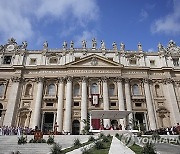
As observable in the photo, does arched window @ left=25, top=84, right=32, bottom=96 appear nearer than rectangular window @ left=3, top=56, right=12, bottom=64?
Yes

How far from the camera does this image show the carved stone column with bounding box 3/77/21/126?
3608 centimetres

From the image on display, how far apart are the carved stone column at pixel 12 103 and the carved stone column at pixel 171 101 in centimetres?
2899

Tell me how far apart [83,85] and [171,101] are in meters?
17.1

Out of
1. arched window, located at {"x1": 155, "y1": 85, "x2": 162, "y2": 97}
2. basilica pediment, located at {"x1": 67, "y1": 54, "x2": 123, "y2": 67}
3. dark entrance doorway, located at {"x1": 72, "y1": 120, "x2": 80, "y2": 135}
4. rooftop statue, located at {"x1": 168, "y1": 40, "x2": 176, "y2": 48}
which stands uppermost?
rooftop statue, located at {"x1": 168, "y1": 40, "x2": 176, "y2": 48}

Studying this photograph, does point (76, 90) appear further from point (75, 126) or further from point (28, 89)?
point (28, 89)

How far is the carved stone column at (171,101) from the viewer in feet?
122

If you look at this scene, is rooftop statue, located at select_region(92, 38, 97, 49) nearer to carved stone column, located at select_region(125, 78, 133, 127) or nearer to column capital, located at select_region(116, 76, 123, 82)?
column capital, located at select_region(116, 76, 123, 82)

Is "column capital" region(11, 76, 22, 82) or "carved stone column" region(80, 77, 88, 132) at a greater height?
"column capital" region(11, 76, 22, 82)

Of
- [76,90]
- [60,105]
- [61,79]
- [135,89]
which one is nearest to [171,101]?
[135,89]

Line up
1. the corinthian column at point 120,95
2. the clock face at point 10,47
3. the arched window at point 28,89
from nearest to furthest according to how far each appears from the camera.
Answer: the corinthian column at point 120,95 < the arched window at point 28,89 < the clock face at point 10,47

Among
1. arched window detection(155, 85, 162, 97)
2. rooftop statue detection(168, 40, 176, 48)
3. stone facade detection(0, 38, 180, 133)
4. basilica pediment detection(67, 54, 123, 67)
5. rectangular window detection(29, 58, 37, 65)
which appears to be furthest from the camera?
rooftop statue detection(168, 40, 176, 48)

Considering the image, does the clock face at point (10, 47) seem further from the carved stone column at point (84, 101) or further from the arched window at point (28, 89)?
the carved stone column at point (84, 101)

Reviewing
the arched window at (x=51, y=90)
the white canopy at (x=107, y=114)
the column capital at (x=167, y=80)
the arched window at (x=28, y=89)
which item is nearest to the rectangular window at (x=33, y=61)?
the arched window at (x=28, y=89)

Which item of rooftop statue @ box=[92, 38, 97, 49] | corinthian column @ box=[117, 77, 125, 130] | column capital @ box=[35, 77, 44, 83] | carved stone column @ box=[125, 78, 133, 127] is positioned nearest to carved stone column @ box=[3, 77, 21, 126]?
column capital @ box=[35, 77, 44, 83]
